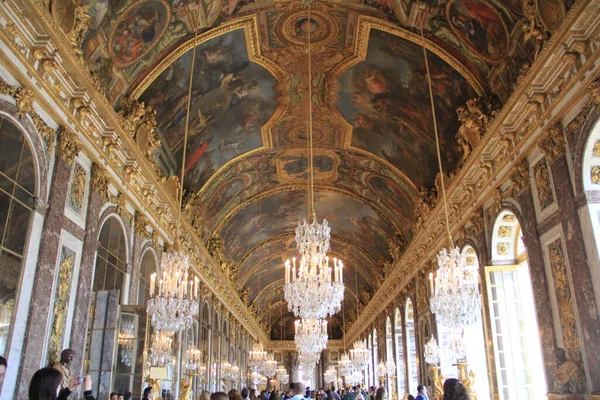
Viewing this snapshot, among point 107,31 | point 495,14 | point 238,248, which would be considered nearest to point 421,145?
point 495,14

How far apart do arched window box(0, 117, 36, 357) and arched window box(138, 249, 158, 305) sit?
5156 millimetres

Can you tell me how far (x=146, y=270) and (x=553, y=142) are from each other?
9608 millimetres

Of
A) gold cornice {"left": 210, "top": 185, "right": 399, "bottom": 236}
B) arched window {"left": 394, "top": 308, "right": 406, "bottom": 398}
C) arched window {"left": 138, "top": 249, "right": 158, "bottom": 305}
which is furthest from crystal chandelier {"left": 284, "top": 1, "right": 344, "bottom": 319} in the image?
arched window {"left": 394, "top": 308, "right": 406, "bottom": 398}

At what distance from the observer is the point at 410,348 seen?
1975 cm

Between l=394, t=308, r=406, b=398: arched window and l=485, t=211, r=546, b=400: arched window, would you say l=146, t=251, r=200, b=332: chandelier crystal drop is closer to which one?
l=485, t=211, r=546, b=400: arched window

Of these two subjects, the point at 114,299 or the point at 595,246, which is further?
the point at 114,299

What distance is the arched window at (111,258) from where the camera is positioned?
978 cm

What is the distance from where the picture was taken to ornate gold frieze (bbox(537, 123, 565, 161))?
7691mm

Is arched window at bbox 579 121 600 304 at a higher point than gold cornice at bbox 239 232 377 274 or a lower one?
lower

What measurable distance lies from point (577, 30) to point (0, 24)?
757 centimetres

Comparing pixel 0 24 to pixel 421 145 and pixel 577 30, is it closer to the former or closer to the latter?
pixel 577 30

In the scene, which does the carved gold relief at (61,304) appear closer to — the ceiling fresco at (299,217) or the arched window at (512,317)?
the arched window at (512,317)

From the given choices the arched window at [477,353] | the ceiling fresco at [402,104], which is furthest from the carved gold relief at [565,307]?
the ceiling fresco at [402,104]

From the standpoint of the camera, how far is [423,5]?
10.2m
